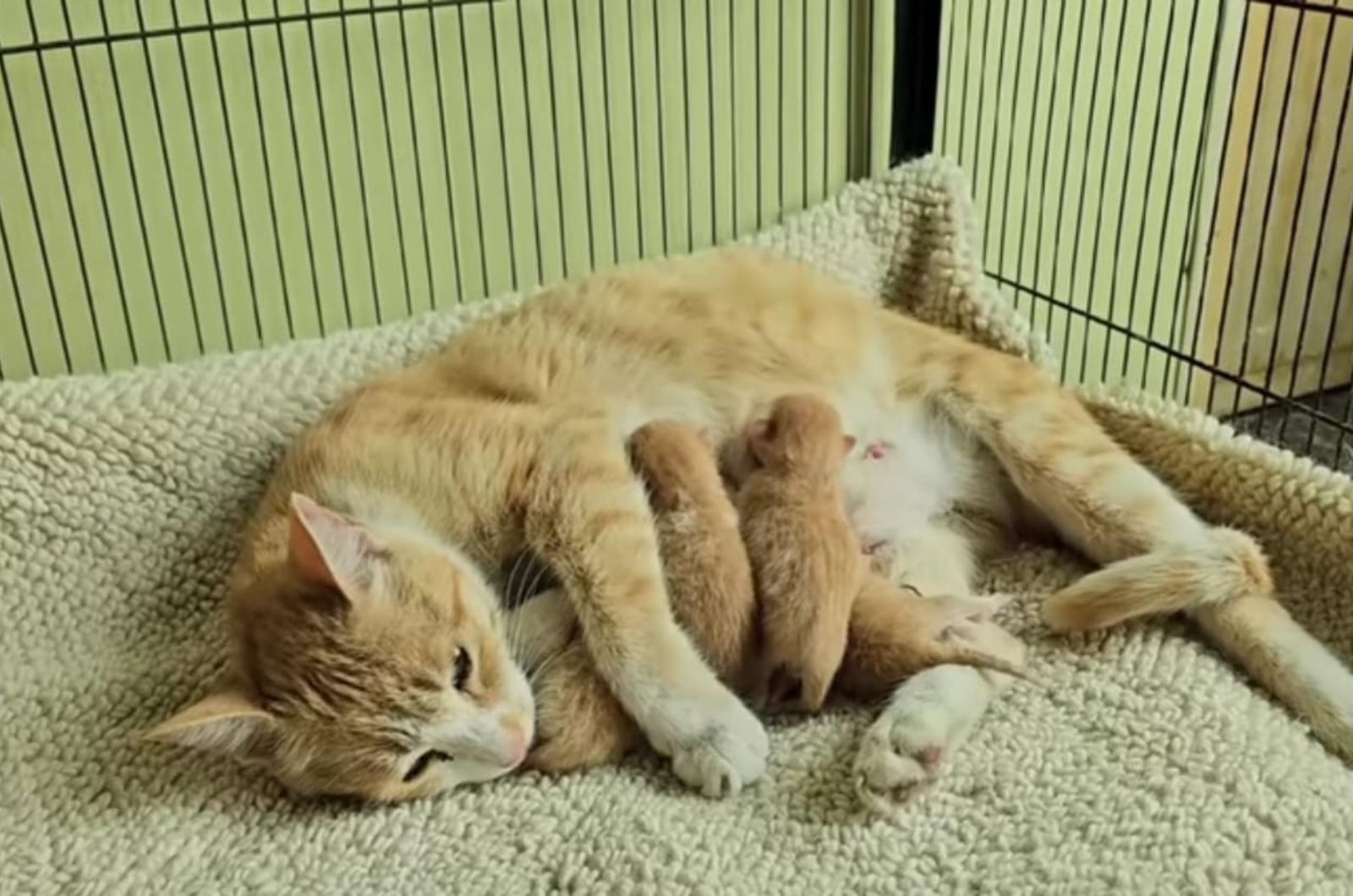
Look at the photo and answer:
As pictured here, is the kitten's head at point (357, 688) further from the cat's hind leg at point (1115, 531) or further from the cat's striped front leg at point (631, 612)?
the cat's hind leg at point (1115, 531)

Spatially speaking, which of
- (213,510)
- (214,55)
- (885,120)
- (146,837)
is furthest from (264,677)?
(885,120)

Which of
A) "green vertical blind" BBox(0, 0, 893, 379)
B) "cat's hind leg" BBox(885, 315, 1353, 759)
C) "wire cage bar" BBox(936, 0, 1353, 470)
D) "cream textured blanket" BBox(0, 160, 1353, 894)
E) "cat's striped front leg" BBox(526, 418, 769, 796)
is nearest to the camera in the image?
"cream textured blanket" BBox(0, 160, 1353, 894)

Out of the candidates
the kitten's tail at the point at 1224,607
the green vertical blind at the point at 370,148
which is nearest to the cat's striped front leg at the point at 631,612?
the kitten's tail at the point at 1224,607

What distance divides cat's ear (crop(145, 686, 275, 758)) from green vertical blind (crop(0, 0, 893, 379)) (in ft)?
2.07

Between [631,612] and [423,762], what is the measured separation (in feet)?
0.74

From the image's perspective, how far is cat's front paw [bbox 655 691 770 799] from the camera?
125cm

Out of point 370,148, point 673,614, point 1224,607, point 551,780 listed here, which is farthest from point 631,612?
point 370,148

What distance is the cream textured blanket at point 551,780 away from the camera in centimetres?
116

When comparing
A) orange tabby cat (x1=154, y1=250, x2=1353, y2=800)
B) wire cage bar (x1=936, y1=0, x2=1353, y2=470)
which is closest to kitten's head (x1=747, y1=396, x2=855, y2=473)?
orange tabby cat (x1=154, y1=250, x2=1353, y2=800)

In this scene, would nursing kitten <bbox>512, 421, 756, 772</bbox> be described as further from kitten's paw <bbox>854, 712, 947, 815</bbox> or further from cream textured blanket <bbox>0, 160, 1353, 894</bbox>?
kitten's paw <bbox>854, 712, 947, 815</bbox>

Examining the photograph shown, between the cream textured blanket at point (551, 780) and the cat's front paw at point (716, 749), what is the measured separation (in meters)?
0.02

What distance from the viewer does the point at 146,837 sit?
1.23m

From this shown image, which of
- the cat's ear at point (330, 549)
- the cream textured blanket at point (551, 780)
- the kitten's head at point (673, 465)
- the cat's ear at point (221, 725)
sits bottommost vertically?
the cream textured blanket at point (551, 780)

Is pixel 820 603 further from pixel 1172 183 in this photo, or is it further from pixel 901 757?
pixel 1172 183
